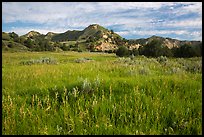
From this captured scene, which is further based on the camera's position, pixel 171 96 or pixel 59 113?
pixel 171 96

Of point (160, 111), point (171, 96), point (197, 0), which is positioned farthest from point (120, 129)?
point (197, 0)

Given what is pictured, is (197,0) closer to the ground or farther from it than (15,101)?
farther from it

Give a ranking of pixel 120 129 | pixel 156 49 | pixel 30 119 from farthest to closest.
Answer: pixel 156 49 < pixel 30 119 < pixel 120 129

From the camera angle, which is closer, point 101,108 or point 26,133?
point 26,133

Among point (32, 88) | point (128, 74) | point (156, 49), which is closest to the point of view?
point (32, 88)

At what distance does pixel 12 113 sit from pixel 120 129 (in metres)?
1.89

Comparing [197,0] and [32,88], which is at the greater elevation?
[197,0]

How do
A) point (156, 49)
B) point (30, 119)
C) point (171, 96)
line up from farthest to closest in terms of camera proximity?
point (156, 49) < point (171, 96) < point (30, 119)

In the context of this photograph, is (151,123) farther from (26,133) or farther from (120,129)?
(26,133)

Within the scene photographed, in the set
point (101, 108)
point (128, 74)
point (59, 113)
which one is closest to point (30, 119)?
point (59, 113)

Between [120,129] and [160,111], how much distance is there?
849 millimetres

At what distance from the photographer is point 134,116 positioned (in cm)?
404

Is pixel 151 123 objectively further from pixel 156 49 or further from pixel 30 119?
pixel 156 49

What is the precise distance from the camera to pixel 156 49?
29578mm
